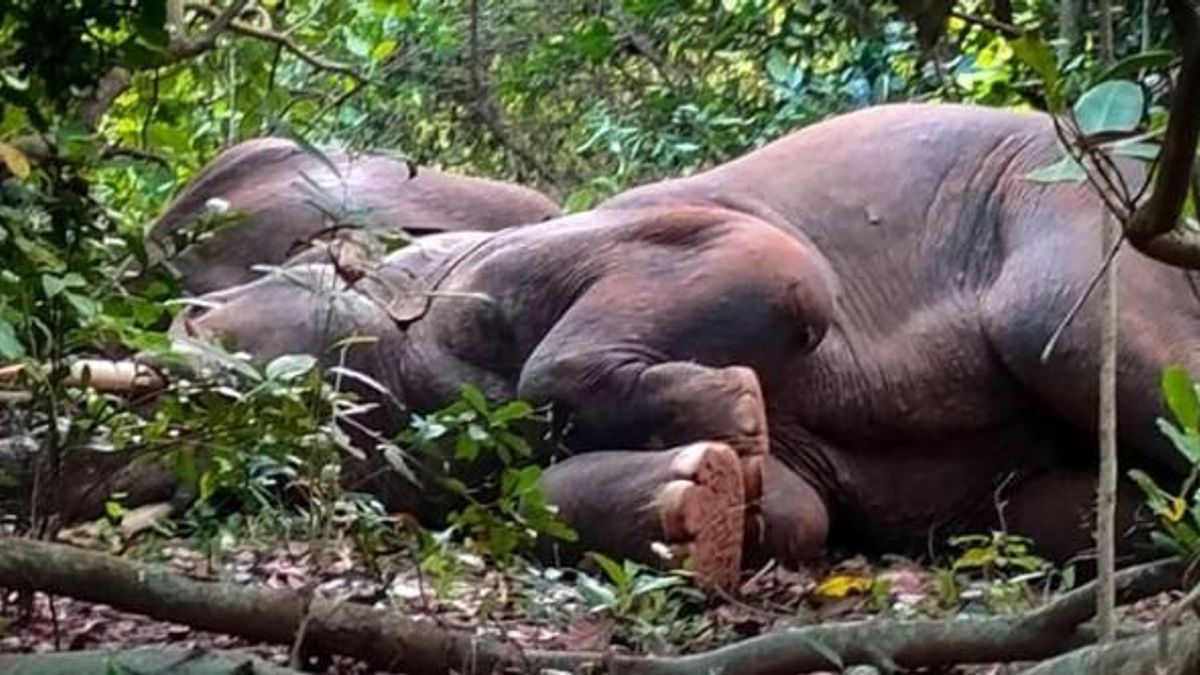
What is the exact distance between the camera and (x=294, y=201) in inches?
182

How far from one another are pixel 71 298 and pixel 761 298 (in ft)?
5.49

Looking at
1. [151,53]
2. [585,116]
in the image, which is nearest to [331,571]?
[151,53]

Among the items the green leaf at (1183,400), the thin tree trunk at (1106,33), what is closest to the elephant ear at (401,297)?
the green leaf at (1183,400)

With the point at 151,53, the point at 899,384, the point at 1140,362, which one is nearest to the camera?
the point at 151,53

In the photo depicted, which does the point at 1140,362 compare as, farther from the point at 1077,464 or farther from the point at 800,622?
the point at 800,622

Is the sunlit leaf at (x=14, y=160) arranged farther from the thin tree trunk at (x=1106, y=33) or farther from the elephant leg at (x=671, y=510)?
the elephant leg at (x=671, y=510)

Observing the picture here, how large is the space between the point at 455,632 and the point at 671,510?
3.43 feet

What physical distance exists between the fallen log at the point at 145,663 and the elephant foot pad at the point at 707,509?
3.87 ft

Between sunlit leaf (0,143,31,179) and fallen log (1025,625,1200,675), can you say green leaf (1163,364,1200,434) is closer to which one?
fallen log (1025,625,1200,675)

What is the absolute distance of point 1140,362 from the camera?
373 cm

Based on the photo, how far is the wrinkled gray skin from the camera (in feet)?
12.3

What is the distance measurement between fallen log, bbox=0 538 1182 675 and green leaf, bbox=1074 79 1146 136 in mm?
704

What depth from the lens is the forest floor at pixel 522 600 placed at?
2.68m

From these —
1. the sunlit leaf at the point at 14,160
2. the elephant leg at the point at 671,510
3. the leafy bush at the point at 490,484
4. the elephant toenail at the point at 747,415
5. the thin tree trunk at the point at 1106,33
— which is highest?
the thin tree trunk at the point at 1106,33
